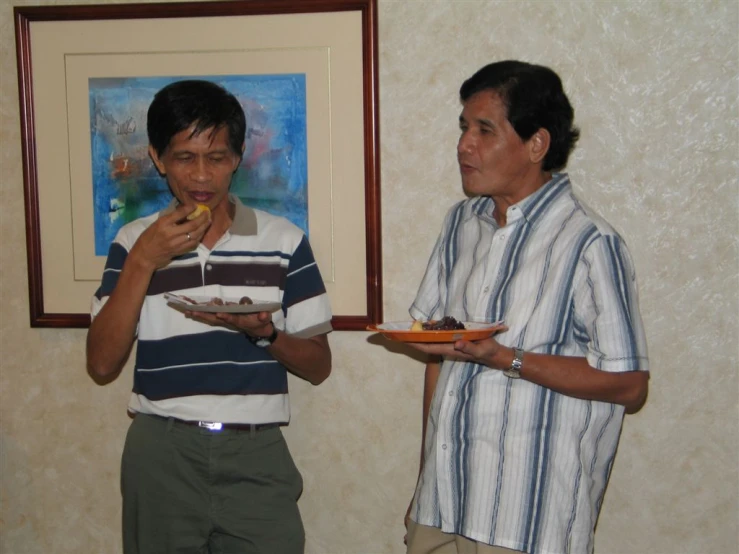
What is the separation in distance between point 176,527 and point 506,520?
769mm

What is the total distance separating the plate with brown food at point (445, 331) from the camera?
1623 millimetres

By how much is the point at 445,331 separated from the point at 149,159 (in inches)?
41.9

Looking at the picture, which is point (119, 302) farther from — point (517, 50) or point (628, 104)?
point (628, 104)

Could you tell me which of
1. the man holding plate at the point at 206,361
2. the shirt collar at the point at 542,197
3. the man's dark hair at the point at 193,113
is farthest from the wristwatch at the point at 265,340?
the shirt collar at the point at 542,197

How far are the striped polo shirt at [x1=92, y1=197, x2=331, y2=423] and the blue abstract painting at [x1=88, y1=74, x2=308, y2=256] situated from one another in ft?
0.61

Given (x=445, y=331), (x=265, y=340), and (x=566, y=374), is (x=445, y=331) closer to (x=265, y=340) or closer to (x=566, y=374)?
(x=566, y=374)

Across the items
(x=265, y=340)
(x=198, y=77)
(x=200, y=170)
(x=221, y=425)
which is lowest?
(x=221, y=425)

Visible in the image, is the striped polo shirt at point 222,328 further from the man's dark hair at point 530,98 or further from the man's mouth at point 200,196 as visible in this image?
the man's dark hair at point 530,98

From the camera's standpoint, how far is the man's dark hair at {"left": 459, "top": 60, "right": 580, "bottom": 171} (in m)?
1.80

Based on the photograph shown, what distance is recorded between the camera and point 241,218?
206 cm

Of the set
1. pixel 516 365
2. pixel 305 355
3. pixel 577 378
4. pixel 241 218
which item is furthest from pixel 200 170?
pixel 577 378

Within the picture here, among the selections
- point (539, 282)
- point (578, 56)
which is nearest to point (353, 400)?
point (539, 282)

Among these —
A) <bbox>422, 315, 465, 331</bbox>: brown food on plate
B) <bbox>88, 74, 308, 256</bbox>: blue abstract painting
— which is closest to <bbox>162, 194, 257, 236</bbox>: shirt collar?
<bbox>88, 74, 308, 256</bbox>: blue abstract painting

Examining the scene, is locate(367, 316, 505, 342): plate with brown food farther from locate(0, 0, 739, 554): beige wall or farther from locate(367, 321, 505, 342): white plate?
locate(0, 0, 739, 554): beige wall
